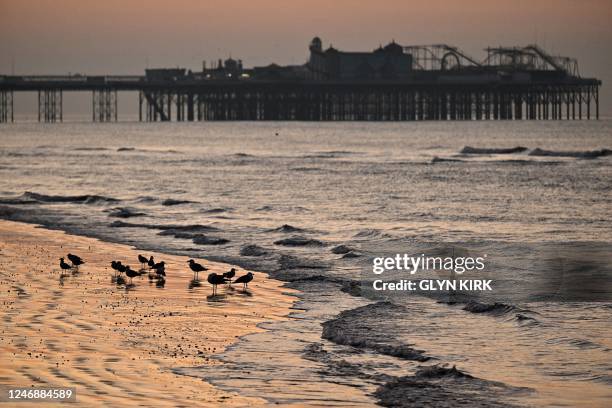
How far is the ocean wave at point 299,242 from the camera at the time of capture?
27750 millimetres

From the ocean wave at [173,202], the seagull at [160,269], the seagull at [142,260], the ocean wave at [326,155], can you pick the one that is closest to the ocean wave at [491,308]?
the seagull at [160,269]

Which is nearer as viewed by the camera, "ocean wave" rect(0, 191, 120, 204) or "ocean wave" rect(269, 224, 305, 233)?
"ocean wave" rect(269, 224, 305, 233)

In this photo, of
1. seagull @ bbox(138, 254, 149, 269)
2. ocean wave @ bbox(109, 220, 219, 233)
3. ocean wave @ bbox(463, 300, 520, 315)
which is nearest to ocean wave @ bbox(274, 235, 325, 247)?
ocean wave @ bbox(109, 220, 219, 233)

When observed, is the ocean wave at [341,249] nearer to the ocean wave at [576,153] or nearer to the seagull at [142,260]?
the seagull at [142,260]

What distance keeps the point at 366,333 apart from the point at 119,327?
3140mm

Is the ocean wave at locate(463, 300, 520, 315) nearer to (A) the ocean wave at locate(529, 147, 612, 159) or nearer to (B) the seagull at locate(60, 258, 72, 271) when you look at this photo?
(B) the seagull at locate(60, 258, 72, 271)

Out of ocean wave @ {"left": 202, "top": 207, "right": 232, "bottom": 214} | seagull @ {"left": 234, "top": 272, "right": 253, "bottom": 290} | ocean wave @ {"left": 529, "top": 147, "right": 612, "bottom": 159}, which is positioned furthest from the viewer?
ocean wave @ {"left": 529, "top": 147, "right": 612, "bottom": 159}

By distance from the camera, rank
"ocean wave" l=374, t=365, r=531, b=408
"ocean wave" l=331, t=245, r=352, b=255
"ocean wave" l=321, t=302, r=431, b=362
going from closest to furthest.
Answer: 1. "ocean wave" l=374, t=365, r=531, b=408
2. "ocean wave" l=321, t=302, r=431, b=362
3. "ocean wave" l=331, t=245, r=352, b=255

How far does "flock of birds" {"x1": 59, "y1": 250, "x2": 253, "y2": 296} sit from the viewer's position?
64.4 ft

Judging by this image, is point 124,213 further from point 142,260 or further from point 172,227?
point 142,260

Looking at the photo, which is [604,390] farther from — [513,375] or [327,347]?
[327,347]

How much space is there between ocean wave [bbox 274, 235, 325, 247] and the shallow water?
105mm

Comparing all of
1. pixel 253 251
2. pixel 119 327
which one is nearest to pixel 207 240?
pixel 253 251

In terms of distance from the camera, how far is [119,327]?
15500mm
